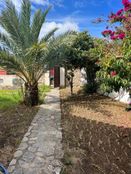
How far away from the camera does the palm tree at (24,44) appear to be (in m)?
10.6

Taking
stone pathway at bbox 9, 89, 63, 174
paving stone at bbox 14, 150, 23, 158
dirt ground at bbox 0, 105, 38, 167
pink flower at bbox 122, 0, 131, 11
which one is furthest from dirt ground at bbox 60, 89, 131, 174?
pink flower at bbox 122, 0, 131, 11

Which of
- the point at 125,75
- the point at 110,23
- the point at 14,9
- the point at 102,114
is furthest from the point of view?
the point at 14,9

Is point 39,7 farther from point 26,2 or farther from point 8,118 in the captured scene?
point 8,118

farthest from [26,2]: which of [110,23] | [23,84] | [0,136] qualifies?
[0,136]

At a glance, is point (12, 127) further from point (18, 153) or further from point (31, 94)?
point (31, 94)

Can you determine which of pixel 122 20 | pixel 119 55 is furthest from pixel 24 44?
pixel 119 55

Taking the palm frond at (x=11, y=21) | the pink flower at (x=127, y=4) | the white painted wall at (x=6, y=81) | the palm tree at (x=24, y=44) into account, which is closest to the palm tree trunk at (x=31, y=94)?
the palm tree at (x=24, y=44)

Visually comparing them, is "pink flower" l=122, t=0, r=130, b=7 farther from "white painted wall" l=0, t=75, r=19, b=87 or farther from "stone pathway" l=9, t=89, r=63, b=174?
"white painted wall" l=0, t=75, r=19, b=87

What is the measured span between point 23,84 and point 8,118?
3.79m

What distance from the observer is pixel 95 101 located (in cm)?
1220

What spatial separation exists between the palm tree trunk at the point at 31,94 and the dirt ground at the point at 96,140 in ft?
4.52

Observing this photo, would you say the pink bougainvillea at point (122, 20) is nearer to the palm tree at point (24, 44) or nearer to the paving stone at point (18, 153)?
the paving stone at point (18, 153)

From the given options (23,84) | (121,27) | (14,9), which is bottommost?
(23,84)

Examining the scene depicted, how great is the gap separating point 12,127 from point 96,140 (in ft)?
8.08
